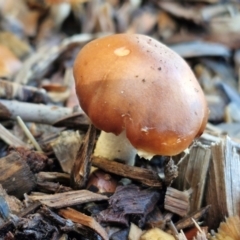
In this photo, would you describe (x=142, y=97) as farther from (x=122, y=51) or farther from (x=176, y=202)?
(x=176, y=202)

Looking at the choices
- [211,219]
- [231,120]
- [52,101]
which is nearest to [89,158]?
[211,219]

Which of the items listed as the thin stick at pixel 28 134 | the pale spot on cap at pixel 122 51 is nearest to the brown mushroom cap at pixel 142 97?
A: the pale spot on cap at pixel 122 51

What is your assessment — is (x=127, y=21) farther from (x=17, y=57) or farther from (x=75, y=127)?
(x=75, y=127)

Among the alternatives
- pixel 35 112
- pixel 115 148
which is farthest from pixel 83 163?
pixel 35 112

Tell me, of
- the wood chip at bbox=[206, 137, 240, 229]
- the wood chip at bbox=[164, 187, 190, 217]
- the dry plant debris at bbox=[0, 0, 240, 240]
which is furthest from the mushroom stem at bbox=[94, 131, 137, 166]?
the wood chip at bbox=[206, 137, 240, 229]

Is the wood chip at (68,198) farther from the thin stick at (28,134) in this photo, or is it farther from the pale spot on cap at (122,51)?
the pale spot on cap at (122,51)

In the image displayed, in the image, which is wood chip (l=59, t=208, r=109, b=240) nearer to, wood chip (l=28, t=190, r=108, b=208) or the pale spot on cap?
→ wood chip (l=28, t=190, r=108, b=208)
